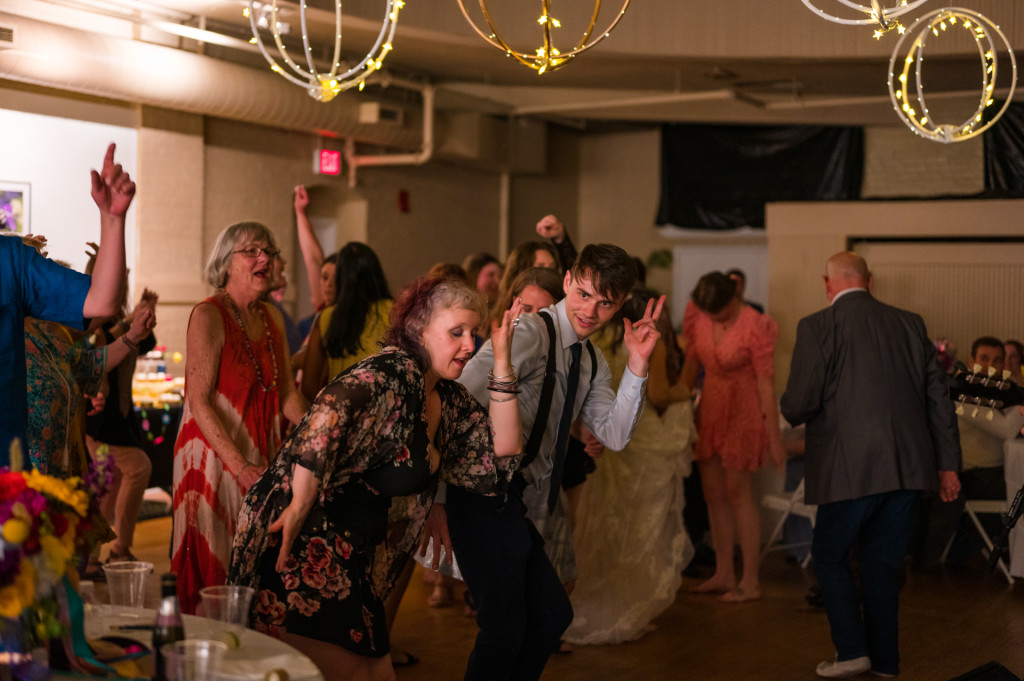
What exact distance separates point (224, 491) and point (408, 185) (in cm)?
734

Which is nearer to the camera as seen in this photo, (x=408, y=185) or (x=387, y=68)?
(x=387, y=68)

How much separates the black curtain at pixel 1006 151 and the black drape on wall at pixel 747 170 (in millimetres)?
1246

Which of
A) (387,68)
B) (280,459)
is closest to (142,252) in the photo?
(387,68)

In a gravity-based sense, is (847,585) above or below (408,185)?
below

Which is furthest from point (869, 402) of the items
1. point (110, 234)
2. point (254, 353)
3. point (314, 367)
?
point (110, 234)

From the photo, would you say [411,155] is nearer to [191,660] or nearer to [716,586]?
[716,586]

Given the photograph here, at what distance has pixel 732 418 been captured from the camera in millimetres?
5781

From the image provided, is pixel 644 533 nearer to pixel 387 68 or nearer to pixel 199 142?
pixel 199 142


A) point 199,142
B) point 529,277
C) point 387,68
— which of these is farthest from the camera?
point 387,68

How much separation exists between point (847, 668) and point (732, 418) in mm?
1675

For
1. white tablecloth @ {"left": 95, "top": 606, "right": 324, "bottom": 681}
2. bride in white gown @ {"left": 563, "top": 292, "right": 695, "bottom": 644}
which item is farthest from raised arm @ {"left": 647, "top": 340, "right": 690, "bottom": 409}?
white tablecloth @ {"left": 95, "top": 606, "right": 324, "bottom": 681}

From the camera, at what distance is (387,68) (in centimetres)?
945

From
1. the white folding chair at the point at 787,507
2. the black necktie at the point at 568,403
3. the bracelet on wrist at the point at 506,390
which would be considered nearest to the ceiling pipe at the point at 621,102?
the white folding chair at the point at 787,507

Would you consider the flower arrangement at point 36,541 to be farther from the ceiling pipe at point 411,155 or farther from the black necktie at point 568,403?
the ceiling pipe at point 411,155
